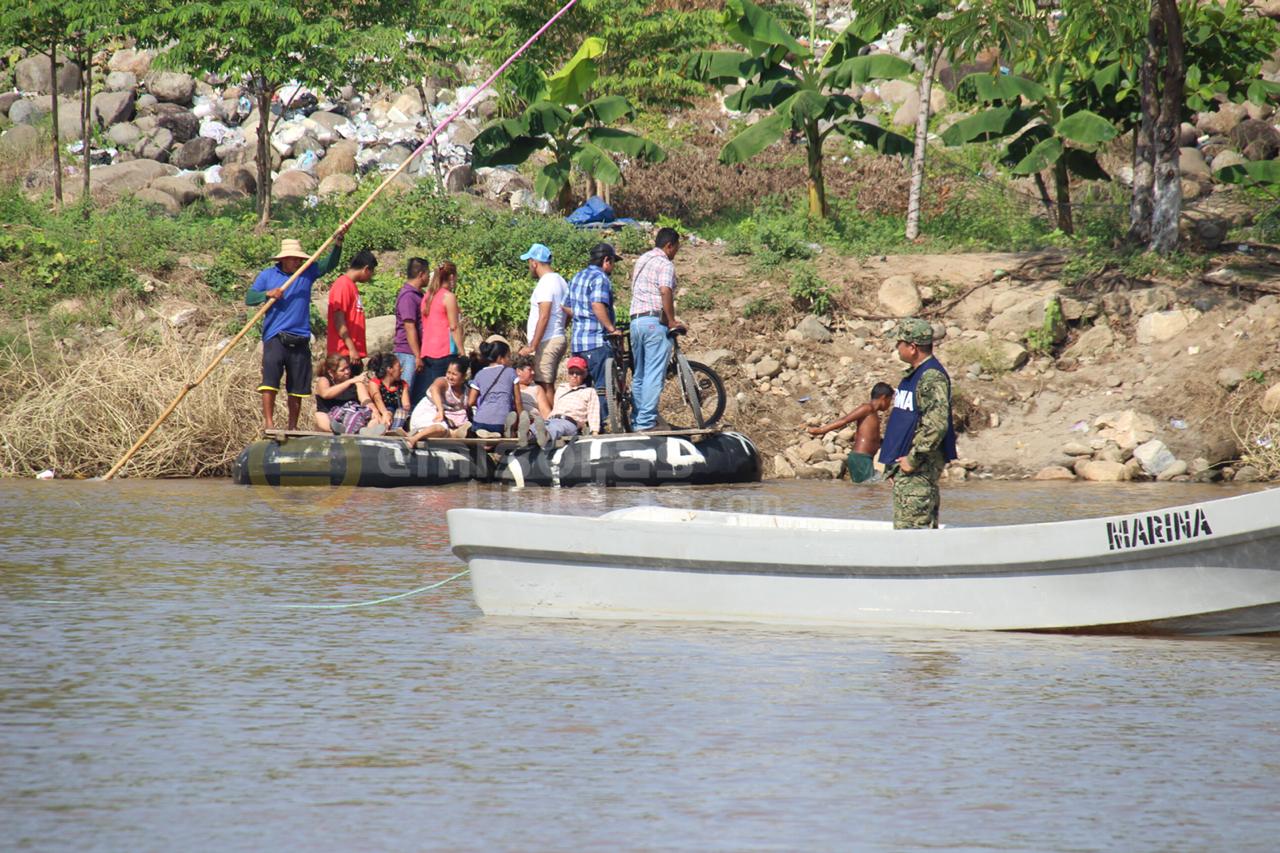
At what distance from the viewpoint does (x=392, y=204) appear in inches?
1061

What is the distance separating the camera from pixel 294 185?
31891 millimetres

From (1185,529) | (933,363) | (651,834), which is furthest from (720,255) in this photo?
(651,834)

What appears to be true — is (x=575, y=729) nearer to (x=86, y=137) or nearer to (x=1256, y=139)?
(x=86, y=137)

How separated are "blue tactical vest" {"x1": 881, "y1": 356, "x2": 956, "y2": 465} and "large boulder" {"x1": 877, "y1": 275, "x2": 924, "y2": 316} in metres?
12.7

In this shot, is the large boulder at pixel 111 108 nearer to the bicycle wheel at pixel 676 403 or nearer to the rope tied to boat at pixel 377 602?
the bicycle wheel at pixel 676 403

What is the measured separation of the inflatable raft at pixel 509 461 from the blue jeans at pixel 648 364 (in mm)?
599

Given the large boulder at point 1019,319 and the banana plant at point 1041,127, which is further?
the banana plant at point 1041,127

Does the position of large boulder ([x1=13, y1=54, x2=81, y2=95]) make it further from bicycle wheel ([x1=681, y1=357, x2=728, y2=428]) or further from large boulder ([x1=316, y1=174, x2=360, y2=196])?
bicycle wheel ([x1=681, y1=357, x2=728, y2=428])

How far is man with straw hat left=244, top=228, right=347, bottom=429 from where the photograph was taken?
17172 mm

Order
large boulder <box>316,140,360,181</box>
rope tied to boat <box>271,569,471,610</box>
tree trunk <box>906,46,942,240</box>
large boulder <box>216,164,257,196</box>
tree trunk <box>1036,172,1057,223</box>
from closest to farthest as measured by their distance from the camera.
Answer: rope tied to boat <box>271,569,471,610</box> < tree trunk <box>906,46,942,240</box> < tree trunk <box>1036,172,1057,223</box> < large boulder <box>216,164,257,196</box> < large boulder <box>316,140,360,181</box>

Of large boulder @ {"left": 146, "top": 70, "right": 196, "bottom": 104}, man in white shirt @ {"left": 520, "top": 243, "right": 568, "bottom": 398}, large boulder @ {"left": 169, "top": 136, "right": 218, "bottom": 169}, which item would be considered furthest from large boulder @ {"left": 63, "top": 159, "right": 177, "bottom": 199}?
man in white shirt @ {"left": 520, "top": 243, "right": 568, "bottom": 398}

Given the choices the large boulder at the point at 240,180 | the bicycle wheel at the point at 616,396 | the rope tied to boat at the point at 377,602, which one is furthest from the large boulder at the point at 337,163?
the rope tied to boat at the point at 377,602

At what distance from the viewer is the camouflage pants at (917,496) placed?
377 inches

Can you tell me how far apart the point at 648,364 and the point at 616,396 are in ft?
2.46
